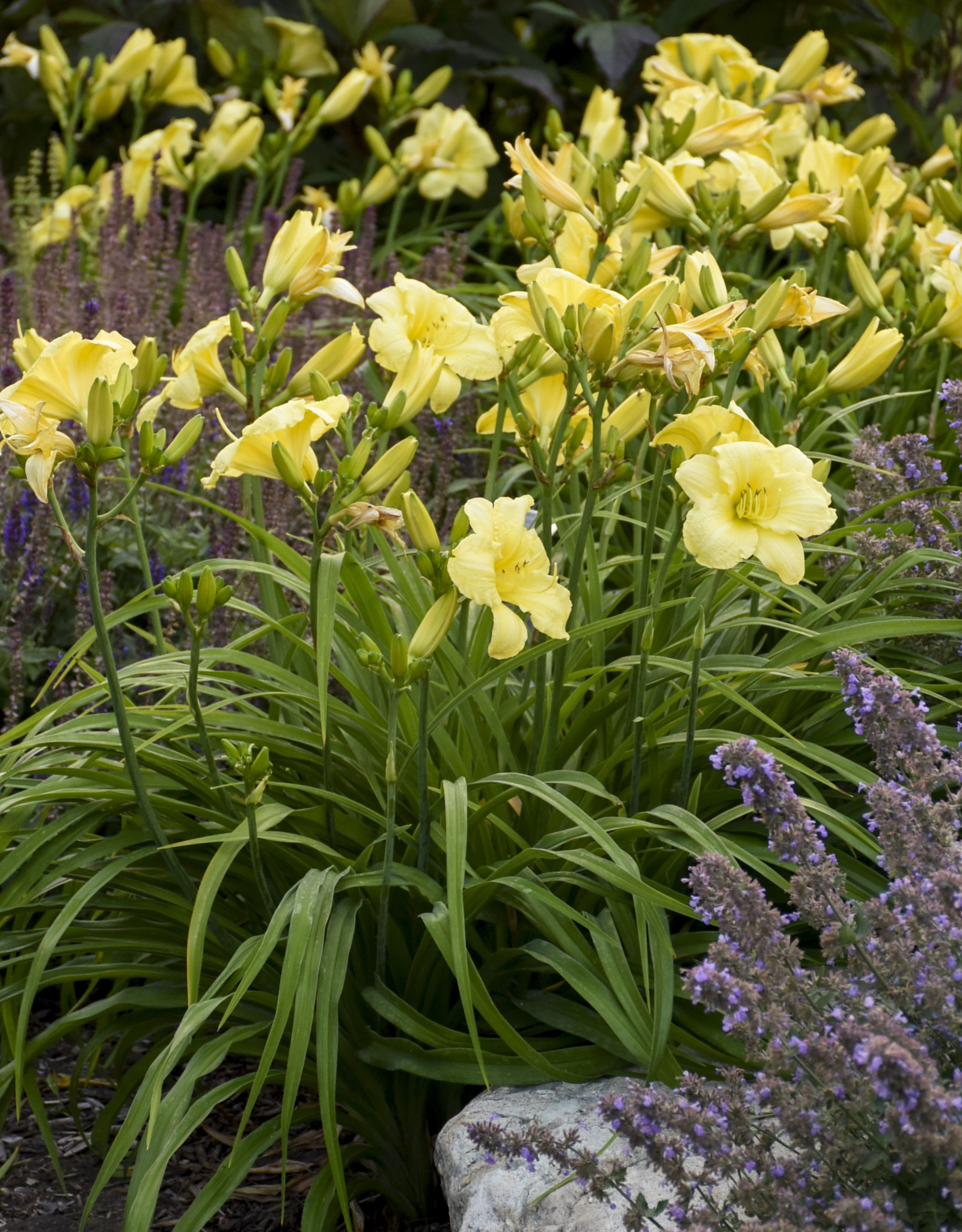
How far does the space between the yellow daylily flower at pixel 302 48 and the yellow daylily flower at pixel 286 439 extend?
368cm

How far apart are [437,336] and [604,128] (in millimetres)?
2014

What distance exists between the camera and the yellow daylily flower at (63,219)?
396 centimetres

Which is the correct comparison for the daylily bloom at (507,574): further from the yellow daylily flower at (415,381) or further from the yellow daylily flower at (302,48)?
the yellow daylily flower at (302,48)

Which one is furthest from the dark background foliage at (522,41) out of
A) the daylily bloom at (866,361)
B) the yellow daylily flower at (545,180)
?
the daylily bloom at (866,361)

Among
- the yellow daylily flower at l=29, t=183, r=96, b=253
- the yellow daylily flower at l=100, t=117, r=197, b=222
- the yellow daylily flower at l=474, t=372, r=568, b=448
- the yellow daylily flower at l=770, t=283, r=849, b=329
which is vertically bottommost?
the yellow daylily flower at l=29, t=183, r=96, b=253

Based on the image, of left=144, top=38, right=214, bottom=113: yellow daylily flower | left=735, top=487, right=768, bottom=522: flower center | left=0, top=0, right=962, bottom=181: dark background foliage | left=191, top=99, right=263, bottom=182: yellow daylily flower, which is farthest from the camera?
left=0, top=0, right=962, bottom=181: dark background foliage

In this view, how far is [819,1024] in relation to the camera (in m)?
1.23

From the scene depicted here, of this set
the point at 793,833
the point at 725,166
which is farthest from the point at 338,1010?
the point at 725,166

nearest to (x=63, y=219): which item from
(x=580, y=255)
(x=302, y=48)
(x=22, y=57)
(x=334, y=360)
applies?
(x=22, y=57)

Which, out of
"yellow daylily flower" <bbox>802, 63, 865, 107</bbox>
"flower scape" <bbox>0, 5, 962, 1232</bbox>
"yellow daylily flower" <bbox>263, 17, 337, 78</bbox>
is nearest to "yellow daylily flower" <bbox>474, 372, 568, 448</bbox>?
"flower scape" <bbox>0, 5, 962, 1232</bbox>

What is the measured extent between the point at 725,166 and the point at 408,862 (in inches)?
76.0

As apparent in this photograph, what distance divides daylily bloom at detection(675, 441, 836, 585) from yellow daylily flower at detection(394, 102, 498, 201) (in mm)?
3061

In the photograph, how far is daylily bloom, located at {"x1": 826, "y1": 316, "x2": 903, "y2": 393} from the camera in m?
1.84

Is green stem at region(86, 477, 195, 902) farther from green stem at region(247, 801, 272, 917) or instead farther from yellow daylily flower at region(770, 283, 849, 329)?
yellow daylily flower at region(770, 283, 849, 329)
